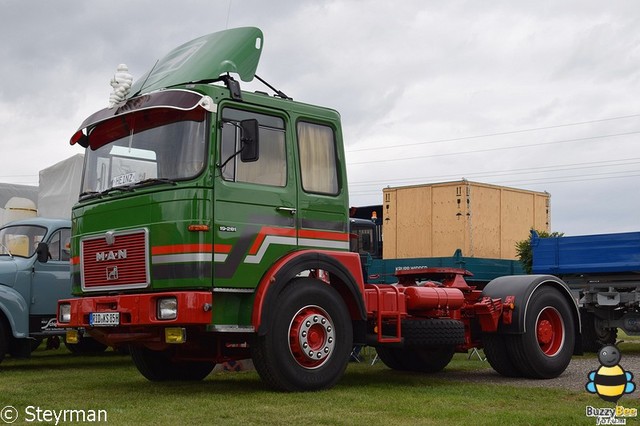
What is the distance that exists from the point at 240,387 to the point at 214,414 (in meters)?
2.03

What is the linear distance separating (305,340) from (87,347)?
7585 millimetres

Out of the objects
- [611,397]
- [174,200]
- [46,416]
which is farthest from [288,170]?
[611,397]

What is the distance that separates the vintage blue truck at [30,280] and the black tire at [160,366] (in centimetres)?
237

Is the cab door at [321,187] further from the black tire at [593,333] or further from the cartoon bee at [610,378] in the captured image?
the black tire at [593,333]

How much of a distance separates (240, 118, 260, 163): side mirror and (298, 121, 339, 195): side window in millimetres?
893

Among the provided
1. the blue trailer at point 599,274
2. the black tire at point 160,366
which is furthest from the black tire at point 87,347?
the blue trailer at point 599,274

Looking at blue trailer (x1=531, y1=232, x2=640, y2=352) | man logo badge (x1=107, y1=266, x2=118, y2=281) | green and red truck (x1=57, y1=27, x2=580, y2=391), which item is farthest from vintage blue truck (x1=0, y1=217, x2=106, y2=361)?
blue trailer (x1=531, y1=232, x2=640, y2=352)

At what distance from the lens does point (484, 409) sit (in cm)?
759

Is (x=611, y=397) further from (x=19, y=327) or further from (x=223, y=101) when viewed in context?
(x=19, y=327)

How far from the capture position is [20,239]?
12500 millimetres

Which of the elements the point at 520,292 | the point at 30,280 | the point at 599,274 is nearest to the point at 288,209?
the point at 520,292

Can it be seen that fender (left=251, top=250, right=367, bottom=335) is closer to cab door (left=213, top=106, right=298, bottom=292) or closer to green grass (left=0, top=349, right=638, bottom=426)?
cab door (left=213, top=106, right=298, bottom=292)

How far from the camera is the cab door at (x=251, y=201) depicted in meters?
8.06

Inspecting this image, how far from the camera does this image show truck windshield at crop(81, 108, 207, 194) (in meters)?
8.15
